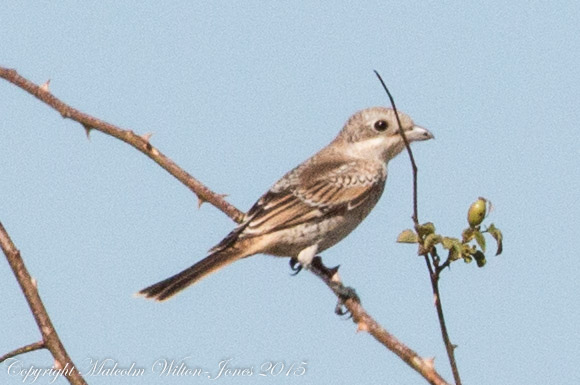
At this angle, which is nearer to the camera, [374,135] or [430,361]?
[430,361]

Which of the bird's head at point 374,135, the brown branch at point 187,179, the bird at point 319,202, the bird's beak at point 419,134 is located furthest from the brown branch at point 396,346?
the bird's head at point 374,135

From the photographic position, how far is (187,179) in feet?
16.4

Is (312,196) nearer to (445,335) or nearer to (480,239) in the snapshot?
(480,239)

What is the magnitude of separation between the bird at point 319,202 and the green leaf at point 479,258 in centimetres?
255

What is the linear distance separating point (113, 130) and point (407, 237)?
1760 millimetres

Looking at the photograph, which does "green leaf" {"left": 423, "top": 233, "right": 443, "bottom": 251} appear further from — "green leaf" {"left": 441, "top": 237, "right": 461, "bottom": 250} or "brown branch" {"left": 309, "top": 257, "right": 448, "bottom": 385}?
"brown branch" {"left": 309, "top": 257, "right": 448, "bottom": 385}

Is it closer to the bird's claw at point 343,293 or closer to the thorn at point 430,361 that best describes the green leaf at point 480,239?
the thorn at point 430,361

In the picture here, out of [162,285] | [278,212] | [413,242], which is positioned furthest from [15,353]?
[278,212]

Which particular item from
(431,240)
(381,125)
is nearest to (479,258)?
(431,240)

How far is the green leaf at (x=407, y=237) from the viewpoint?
355 centimetres

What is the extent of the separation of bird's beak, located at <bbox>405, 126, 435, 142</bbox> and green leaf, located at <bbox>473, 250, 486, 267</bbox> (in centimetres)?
313

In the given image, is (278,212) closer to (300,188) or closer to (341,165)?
(300,188)

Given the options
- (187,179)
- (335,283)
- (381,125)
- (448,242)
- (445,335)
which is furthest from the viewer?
(381,125)

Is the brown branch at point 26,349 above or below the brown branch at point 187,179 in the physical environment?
below
